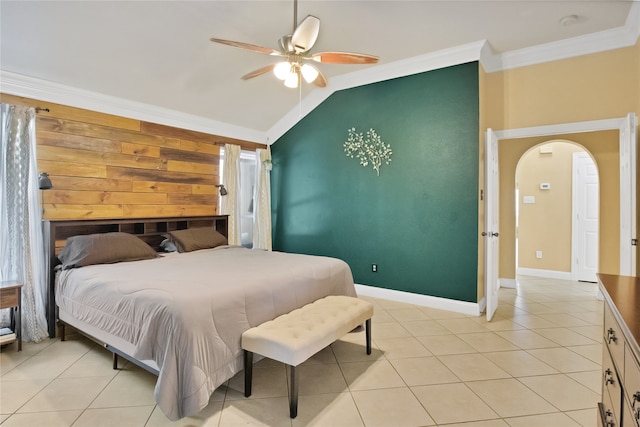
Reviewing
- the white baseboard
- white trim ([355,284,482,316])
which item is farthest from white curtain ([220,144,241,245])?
the white baseboard

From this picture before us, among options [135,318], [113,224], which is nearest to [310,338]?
[135,318]

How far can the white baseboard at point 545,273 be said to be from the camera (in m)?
5.56

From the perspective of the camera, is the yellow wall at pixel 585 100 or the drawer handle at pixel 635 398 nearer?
the drawer handle at pixel 635 398

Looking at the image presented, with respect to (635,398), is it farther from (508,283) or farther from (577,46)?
(508,283)

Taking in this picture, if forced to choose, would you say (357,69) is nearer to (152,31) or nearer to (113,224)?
(152,31)

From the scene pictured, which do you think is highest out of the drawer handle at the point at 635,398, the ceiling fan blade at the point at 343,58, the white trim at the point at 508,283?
the ceiling fan blade at the point at 343,58

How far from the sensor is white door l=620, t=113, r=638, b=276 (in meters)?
2.96

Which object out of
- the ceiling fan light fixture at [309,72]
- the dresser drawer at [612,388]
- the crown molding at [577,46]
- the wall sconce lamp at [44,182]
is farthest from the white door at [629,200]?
the wall sconce lamp at [44,182]

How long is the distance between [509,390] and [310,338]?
1438 mm

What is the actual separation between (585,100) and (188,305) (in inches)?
174

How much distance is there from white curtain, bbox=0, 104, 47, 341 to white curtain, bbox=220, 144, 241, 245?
225 centimetres

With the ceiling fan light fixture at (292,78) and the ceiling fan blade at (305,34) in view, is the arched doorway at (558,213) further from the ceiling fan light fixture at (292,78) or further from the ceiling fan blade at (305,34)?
the ceiling fan blade at (305,34)

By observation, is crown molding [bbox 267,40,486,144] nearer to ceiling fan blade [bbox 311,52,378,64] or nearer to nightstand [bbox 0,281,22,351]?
ceiling fan blade [bbox 311,52,378,64]

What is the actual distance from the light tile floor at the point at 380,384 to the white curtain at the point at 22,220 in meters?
0.36
